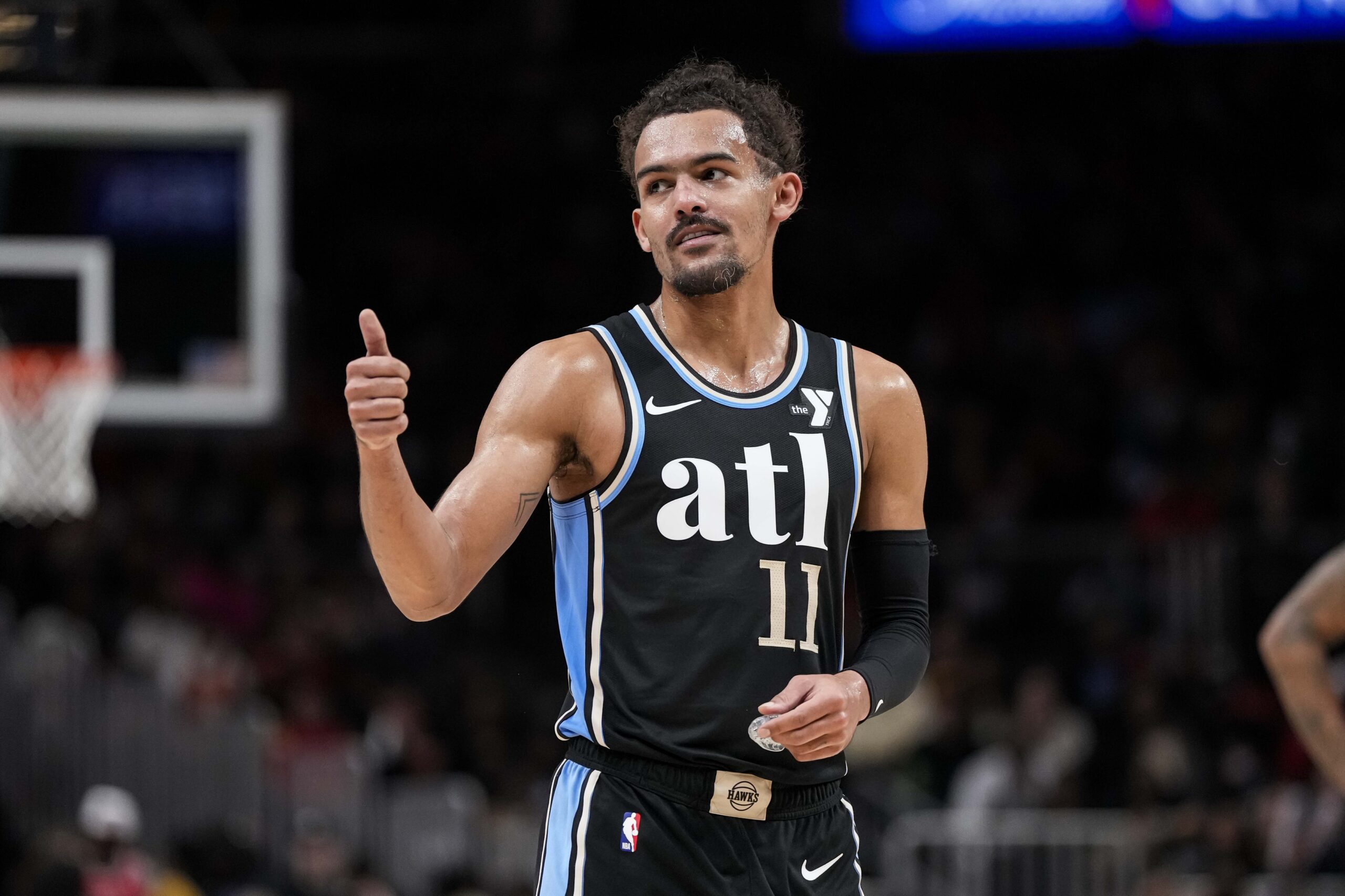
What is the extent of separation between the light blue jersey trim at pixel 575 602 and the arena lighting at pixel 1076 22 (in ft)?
37.6

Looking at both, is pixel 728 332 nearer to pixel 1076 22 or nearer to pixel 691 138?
pixel 691 138

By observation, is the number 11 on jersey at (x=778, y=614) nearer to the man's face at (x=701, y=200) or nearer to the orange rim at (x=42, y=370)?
the man's face at (x=701, y=200)

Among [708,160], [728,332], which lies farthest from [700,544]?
[708,160]

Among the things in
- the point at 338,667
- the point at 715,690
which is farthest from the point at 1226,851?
the point at 715,690

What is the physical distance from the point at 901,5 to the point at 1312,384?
5078 mm

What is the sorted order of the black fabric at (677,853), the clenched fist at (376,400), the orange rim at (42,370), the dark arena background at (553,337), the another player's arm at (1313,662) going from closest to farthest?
1. the clenched fist at (376,400)
2. the black fabric at (677,853)
3. the another player's arm at (1313,662)
4. the orange rim at (42,370)
5. the dark arena background at (553,337)

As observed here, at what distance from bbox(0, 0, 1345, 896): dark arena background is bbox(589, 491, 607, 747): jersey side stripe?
5.90m

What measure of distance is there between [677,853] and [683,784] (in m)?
0.16

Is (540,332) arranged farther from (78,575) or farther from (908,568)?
(908,568)

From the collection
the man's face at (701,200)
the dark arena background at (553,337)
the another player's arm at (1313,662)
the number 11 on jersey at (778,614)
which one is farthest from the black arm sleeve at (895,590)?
the dark arena background at (553,337)

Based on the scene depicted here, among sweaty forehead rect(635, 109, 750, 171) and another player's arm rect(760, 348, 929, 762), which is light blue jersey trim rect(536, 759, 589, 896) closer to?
another player's arm rect(760, 348, 929, 762)

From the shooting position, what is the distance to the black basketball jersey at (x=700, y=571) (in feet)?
13.4

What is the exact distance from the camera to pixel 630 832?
4.08 m

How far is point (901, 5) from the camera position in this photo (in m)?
15.1
